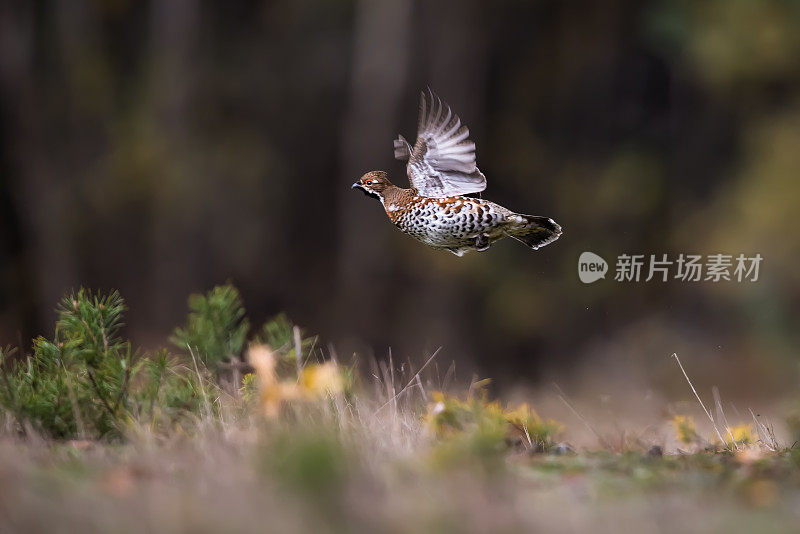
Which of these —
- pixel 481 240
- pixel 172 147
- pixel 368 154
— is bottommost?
pixel 172 147

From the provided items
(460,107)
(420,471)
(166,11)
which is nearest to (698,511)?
(420,471)

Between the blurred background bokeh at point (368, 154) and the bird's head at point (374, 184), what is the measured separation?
9658 mm

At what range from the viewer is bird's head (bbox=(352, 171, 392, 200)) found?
9.25 ft

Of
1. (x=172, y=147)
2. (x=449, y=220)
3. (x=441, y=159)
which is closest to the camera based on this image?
(x=449, y=220)

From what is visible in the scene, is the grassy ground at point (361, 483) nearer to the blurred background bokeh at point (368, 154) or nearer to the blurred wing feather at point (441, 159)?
the blurred wing feather at point (441, 159)

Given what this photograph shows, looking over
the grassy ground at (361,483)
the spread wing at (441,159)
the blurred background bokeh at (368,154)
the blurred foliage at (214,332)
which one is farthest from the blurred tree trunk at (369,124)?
the spread wing at (441,159)

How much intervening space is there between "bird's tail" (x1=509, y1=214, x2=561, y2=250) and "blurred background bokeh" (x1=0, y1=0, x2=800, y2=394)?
9612 millimetres

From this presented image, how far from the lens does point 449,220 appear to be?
2.58 meters

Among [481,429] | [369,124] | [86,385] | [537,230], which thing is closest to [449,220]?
[537,230]

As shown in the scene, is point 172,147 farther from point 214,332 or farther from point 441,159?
point 441,159

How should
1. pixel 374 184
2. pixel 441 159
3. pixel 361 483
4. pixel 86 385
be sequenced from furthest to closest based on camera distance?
pixel 86 385 → pixel 374 184 → pixel 441 159 → pixel 361 483

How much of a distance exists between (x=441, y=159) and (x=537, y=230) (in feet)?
1.20

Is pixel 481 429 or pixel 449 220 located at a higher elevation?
pixel 449 220

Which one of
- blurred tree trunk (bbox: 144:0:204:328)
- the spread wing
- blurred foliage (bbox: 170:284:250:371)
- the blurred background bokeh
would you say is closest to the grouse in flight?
the spread wing
